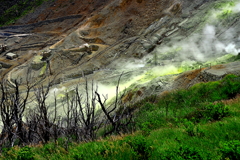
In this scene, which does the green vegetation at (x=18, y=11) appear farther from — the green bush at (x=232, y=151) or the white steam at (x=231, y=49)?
the green bush at (x=232, y=151)

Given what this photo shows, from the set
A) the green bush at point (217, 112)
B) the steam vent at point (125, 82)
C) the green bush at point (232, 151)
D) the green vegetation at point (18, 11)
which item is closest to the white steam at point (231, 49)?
the steam vent at point (125, 82)

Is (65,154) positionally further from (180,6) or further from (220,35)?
(180,6)

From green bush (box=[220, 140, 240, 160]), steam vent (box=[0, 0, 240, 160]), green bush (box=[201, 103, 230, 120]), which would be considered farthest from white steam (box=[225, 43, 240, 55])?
green bush (box=[220, 140, 240, 160])

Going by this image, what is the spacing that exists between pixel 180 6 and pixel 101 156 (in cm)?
3679

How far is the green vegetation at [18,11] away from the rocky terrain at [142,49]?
1934cm

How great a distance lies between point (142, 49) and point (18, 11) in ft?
174

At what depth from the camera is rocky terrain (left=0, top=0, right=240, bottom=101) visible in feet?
73.1

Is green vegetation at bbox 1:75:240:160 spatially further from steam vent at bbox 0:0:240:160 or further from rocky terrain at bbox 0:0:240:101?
rocky terrain at bbox 0:0:240:101

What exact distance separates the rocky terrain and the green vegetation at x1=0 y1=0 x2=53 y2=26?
761 inches

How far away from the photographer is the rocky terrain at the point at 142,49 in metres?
22.3

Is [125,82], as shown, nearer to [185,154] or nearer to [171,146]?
[171,146]

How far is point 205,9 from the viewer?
108 ft

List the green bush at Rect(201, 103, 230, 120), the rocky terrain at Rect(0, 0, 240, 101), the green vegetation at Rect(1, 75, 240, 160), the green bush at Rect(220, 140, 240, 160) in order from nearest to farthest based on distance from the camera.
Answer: the green bush at Rect(220, 140, 240, 160) → the green vegetation at Rect(1, 75, 240, 160) → the green bush at Rect(201, 103, 230, 120) → the rocky terrain at Rect(0, 0, 240, 101)

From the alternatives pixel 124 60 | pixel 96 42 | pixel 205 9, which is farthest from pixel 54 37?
pixel 205 9
